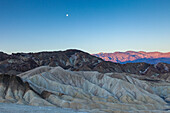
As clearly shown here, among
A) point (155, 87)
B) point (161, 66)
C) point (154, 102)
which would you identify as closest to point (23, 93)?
point (154, 102)

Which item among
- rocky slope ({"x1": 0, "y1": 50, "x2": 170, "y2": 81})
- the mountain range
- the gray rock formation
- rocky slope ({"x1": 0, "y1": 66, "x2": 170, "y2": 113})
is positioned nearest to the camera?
the mountain range

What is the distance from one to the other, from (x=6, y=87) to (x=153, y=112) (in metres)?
49.0

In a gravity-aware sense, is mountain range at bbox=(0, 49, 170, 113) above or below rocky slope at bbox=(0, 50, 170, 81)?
below

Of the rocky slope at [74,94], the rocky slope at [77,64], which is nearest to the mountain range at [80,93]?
the rocky slope at [74,94]

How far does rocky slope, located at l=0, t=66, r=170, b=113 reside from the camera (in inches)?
2071

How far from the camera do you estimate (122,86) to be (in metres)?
73.2

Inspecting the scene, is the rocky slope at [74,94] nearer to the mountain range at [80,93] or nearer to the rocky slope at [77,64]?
the mountain range at [80,93]

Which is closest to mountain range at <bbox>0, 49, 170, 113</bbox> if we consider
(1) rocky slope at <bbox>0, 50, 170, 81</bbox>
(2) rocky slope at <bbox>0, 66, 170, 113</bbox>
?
(2) rocky slope at <bbox>0, 66, 170, 113</bbox>

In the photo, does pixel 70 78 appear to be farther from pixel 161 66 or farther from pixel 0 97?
pixel 161 66

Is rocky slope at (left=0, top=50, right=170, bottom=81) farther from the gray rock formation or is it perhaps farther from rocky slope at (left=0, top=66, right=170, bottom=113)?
rocky slope at (left=0, top=66, right=170, bottom=113)

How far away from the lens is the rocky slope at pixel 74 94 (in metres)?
52.6

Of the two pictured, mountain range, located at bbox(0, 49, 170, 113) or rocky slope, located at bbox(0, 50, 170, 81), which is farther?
rocky slope, located at bbox(0, 50, 170, 81)

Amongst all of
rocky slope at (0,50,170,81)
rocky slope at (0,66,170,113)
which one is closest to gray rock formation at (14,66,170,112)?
rocky slope at (0,66,170,113)

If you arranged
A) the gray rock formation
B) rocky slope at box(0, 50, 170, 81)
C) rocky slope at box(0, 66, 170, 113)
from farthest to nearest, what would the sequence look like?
rocky slope at box(0, 50, 170, 81), the gray rock formation, rocky slope at box(0, 66, 170, 113)
